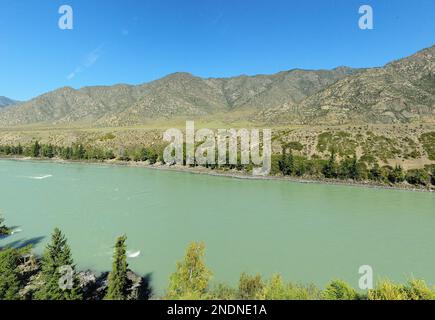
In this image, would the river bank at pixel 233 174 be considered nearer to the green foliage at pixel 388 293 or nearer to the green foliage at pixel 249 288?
the green foliage at pixel 249 288

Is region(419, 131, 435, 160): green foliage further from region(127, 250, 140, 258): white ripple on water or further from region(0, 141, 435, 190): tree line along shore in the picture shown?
region(127, 250, 140, 258): white ripple on water

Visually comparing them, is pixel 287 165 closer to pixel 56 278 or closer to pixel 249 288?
pixel 249 288

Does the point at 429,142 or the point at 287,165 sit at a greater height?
the point at 429,142

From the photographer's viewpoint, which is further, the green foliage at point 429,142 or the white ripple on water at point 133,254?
→ the green foliage at point 429,142

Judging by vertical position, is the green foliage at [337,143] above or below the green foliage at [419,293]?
above

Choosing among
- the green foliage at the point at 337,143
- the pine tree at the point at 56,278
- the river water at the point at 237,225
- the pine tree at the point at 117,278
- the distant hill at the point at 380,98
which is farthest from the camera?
the distant hill at the point at 380,98

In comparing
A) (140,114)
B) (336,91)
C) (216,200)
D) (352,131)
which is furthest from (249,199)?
(140,114)

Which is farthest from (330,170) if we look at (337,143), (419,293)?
(419,293)

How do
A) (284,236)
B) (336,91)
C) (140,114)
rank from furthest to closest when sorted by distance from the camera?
(140,114) < (336,91) < (284,236)

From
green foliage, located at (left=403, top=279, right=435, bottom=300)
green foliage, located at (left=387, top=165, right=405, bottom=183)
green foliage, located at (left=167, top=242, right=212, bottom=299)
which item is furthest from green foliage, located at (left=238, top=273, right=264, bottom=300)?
green foliage, located at (left=387, top=165, right=405, bottom=183)

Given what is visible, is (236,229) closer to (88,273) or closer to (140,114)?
(88,273)

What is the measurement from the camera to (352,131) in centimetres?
8200

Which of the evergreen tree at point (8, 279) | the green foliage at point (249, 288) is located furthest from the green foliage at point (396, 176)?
the evergreen tree at point (8, 279)

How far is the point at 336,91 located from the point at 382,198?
103753mm
